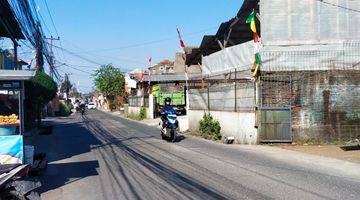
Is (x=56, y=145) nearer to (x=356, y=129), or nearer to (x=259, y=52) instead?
(x=259, y=52)

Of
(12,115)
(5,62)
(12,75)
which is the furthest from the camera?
(5,62)

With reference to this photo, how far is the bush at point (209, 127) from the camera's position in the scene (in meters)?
24.9

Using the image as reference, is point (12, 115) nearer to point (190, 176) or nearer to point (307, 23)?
point (190, 176)

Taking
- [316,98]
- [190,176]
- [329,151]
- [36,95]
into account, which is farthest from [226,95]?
[36,95]

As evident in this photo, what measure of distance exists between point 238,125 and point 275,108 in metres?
2.43

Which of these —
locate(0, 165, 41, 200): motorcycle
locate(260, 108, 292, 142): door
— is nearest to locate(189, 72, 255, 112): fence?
locate(260, 108, 292, 142): door

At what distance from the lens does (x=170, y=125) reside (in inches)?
870

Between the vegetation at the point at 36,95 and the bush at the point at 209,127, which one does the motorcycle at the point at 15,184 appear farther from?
the vegetation at the point at 36,95

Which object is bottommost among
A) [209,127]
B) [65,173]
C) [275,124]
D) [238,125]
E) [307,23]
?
[65,173]

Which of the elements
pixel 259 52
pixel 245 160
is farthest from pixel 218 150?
pixel 259 52

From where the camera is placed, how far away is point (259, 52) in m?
21.1

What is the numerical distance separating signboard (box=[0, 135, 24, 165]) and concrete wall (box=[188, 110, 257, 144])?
1162 centimetres

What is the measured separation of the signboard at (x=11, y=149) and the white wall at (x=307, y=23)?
558 inches

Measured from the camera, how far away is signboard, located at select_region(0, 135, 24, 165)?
10.3 m
